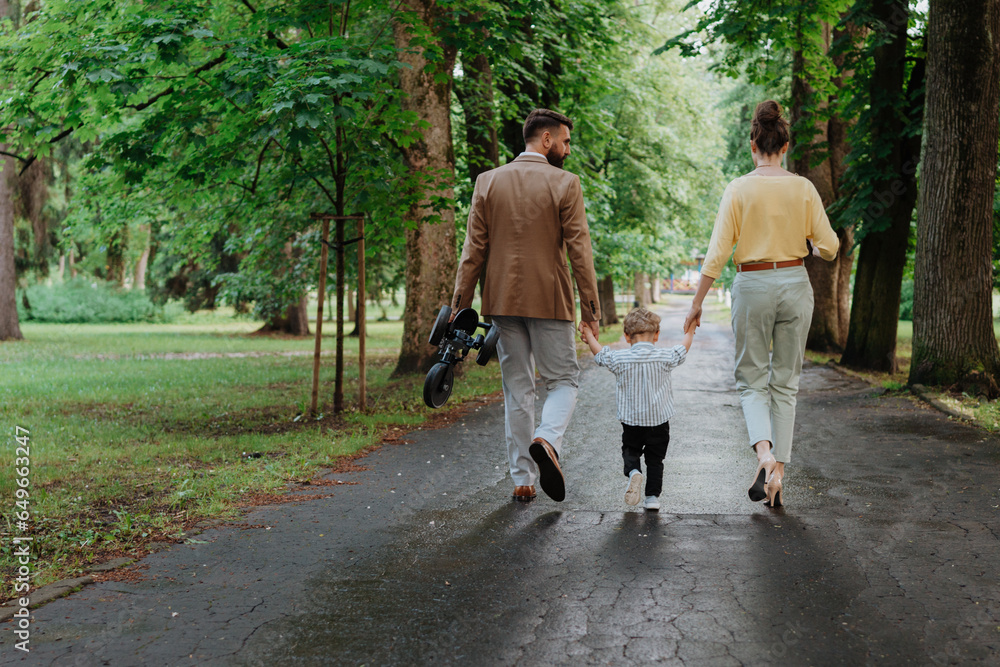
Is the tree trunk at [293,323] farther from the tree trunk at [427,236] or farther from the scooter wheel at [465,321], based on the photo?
the scooter wheel at [465,321]

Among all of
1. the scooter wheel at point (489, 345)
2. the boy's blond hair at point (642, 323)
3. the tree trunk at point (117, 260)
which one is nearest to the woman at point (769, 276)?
the boy's blond hair at point (642, 323)

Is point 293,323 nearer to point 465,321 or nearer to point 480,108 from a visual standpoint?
point 480,108

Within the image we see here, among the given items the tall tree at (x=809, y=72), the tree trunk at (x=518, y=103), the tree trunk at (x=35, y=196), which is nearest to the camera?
the tall tree at (x=809, y=72)

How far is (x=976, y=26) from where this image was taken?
31.2 feet

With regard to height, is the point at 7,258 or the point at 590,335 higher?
the point at 7,258

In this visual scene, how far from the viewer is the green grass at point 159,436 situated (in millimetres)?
4930

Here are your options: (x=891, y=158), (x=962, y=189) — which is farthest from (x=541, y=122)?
(x=891, y=158)

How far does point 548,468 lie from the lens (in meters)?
4.97

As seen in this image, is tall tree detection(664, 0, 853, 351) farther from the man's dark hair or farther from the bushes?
the bushes

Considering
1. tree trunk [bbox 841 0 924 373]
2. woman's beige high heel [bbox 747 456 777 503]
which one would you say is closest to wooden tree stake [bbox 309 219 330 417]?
woman's beige high heel [bbox 747 456 777 503]

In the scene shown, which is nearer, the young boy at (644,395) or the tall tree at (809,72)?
the young boy at (644,395)

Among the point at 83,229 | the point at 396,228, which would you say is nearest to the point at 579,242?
the point at 396,228

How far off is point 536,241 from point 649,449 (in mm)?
1491

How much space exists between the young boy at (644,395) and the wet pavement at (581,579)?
0.26 meters
